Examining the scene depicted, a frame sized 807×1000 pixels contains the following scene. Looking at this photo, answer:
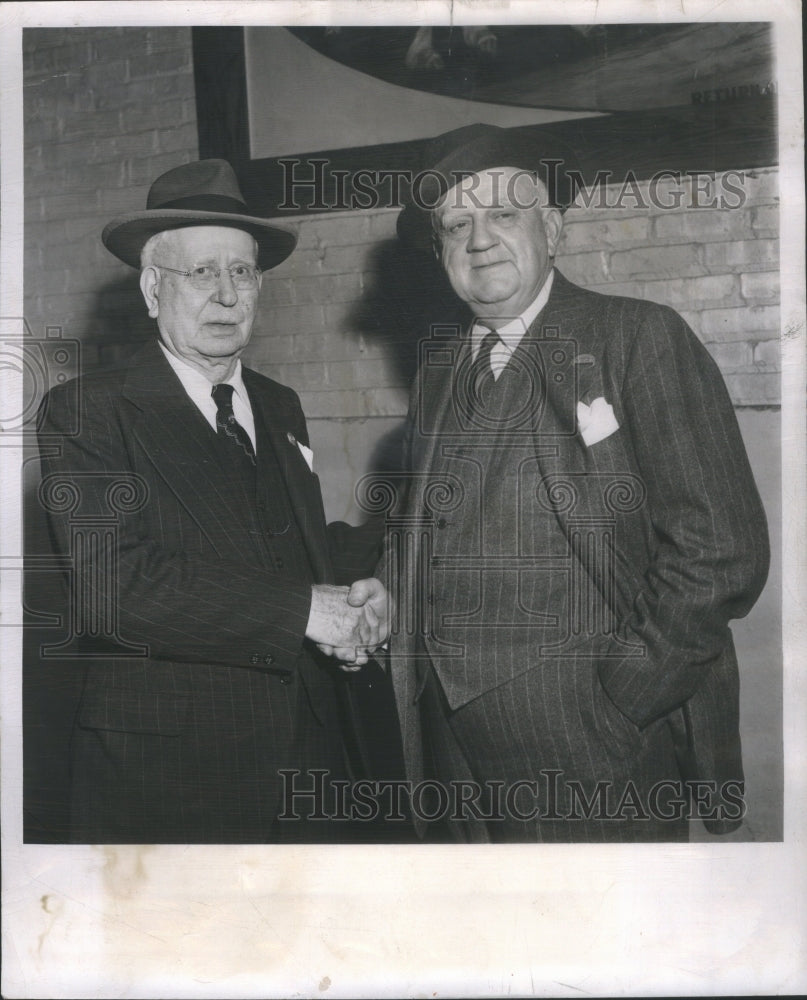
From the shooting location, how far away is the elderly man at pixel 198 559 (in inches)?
98.4

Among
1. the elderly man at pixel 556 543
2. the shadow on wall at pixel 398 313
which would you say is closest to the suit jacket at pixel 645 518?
the elderly man at pixel 556 543

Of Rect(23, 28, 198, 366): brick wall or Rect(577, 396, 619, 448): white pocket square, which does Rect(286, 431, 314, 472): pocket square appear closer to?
Rect(23, 28, 198, 366): brick wall

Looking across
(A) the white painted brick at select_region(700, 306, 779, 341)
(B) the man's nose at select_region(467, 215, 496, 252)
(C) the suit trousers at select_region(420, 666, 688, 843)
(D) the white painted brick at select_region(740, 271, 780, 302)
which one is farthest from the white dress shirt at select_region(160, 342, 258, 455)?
(D) the white painted brick at select_region(740, 271, 780, 302)

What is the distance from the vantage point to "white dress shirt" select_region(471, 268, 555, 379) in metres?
2.55

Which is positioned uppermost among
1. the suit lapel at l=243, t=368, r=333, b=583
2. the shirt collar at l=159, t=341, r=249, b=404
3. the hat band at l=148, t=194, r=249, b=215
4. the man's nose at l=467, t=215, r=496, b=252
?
the hat band at l=148, t=194, r=249, b=215

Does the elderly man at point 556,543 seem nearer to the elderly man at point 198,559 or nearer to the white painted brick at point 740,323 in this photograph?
the white painted brick at point 740,323

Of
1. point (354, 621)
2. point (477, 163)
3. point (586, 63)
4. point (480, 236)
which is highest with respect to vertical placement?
point (586, 63)

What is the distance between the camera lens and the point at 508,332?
256 cm

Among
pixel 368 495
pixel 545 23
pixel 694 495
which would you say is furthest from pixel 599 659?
pixel 545 23

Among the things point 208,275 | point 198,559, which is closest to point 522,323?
point 208,275

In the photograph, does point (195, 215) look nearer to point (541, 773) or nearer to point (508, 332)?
point (508, 332)

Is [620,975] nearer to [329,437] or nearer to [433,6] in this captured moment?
[329,437]

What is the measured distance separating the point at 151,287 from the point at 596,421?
121cm

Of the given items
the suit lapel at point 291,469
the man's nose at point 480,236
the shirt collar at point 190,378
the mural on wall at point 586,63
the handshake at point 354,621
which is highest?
the mural on wall at point 586,63
